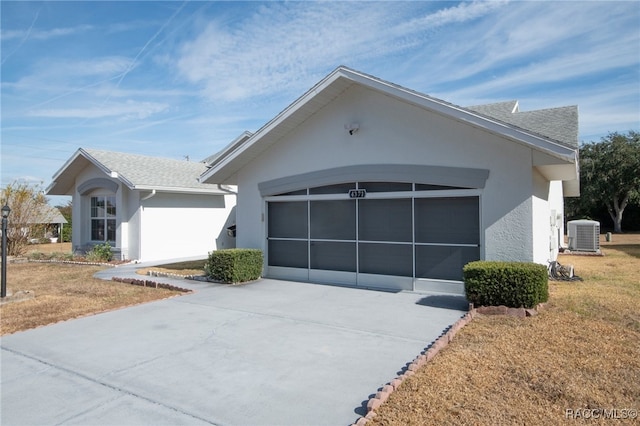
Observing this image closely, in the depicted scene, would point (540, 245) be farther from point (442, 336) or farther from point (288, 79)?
point (288, 79)

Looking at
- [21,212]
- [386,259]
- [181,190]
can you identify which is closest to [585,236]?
[386,259]

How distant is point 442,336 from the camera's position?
627 centimetres

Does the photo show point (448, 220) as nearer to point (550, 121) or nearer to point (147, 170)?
point (550, 121)

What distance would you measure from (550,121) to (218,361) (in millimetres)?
10099

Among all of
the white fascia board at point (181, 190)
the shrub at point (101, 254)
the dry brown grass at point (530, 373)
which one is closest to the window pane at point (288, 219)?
the white fascia board at point (181, 190)

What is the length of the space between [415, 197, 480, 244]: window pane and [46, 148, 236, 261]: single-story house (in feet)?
27.7

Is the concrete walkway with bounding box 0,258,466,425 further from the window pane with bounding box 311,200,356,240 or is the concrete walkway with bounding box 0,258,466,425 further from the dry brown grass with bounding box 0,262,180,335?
the window pane with bounding box 311,200,356,240

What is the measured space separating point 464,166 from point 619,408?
620 cm

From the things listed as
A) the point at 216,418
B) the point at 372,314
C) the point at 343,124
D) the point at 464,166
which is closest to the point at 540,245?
the point at 464,166

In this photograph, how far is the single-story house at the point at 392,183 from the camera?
9.04m

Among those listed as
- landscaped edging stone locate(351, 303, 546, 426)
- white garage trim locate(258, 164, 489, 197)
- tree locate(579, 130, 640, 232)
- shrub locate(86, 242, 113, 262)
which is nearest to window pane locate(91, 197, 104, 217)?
shrub locate(86, 242, 113, 262)

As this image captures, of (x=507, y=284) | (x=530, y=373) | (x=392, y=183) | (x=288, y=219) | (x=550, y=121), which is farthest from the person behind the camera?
(x=288, y=219)

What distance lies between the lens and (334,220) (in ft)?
37.9

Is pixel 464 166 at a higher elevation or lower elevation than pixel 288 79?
lower
